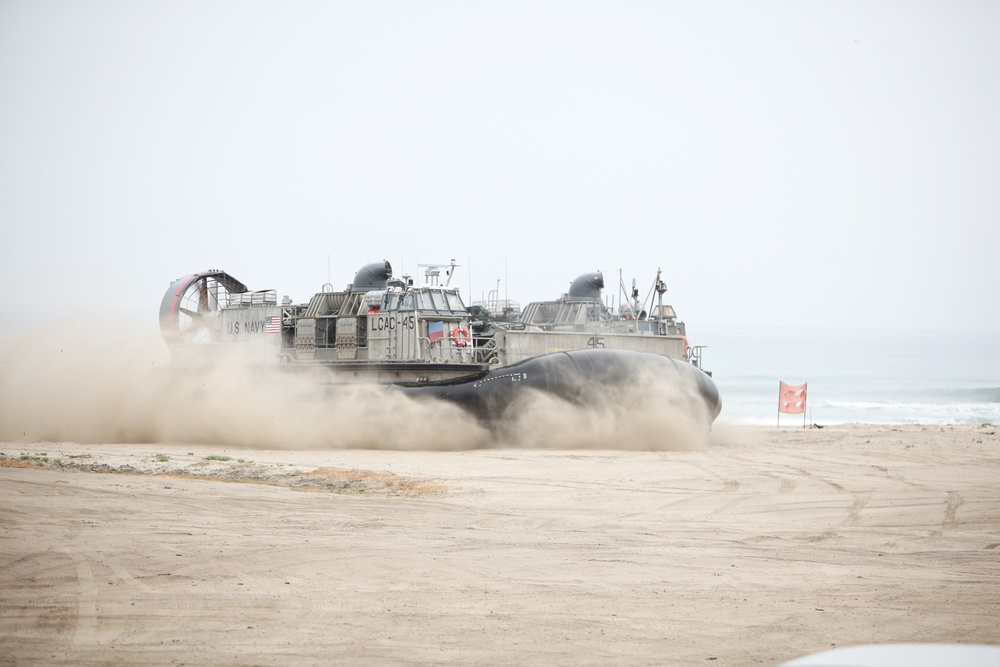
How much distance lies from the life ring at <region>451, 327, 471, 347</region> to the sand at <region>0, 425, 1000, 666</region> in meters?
5.17

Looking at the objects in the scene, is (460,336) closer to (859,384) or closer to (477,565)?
(477,565)

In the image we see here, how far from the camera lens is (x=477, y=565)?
235 inches

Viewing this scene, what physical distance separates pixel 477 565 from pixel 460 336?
10.1m

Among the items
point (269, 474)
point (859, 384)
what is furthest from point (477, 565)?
point (859, 384)

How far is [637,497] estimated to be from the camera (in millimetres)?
9180

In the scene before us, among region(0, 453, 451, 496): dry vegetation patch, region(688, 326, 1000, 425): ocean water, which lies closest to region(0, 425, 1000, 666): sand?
region(0, 453, 451, 496): dry vegetation patch

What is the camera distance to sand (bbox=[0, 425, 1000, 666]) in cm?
446

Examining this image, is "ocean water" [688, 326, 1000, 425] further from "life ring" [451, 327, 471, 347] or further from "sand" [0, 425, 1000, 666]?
"sand" [0, 425, 1000, 666]

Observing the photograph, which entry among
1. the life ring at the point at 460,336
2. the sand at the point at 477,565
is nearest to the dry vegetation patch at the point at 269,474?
the sand at the point at 477,565

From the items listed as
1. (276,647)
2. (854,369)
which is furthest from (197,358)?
(854,369)

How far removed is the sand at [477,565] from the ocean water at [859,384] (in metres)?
12.0

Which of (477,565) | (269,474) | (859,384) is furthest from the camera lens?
(859,384)

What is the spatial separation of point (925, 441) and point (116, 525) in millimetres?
14625

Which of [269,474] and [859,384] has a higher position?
[269,474]
